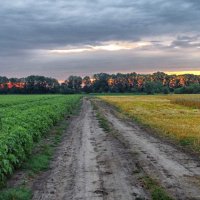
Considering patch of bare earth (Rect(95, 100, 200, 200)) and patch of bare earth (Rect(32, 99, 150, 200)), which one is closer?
patch of bare earth (Rect(32, 99, 150, 200))

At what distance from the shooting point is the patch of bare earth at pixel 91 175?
1050cm

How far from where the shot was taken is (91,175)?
501 inches

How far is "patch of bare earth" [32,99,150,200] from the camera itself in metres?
10.5

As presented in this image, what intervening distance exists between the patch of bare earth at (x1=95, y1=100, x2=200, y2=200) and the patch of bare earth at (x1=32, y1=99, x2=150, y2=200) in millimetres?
536

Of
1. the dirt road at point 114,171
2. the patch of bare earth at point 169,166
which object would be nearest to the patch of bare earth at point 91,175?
the dirt road at point 114,171

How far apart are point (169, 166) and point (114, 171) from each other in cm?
209

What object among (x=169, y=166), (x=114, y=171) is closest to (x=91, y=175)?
(x=114, y=171)

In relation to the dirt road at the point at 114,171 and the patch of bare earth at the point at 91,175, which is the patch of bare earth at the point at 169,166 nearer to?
the dirt road at the point at 114,171

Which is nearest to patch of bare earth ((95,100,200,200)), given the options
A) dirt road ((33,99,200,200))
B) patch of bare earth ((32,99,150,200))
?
dirt road ((33,99,200,200))

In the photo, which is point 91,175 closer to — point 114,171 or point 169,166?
point 114,171

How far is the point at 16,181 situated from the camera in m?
12.4

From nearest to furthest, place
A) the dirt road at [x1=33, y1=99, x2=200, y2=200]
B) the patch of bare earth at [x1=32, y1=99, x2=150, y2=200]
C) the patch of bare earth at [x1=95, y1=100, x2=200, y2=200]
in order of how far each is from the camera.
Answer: the patch of bare earth at [x1=32, y1=99, x2=150, y2=200] → the dirt road at [x1=33, y1=99, x2=200, y2=200] → the patch of bare earth at [x1=95, y1=100, x2=200, y2=200]

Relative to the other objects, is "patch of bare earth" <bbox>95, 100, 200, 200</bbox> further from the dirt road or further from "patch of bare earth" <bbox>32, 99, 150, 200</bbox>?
"patch of bare earth" <bbox>32, 99, 150, 200</bbox>

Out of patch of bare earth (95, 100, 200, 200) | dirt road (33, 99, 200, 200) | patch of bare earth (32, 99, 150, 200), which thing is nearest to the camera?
patch of bare earth (32, 99, 150, 200)
